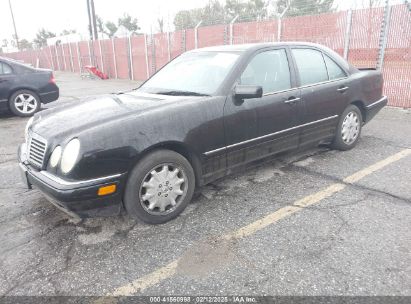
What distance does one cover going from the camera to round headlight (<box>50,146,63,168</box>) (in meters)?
2.67

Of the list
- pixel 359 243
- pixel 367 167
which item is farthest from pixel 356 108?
pixel 359 243

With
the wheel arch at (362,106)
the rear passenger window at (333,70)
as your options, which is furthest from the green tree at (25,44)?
the wheel arch at (362,106)

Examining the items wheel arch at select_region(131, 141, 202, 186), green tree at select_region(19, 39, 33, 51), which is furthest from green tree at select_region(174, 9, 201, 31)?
green tree at select_region(19, 39, 33, 51)

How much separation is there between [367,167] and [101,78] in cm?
1776

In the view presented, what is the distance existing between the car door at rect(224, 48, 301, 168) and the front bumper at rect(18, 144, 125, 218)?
122 centimetres

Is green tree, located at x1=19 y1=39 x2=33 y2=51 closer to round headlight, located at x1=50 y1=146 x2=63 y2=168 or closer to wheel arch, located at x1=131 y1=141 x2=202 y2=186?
round headlight, located at x1=50 y1=146 x2=63 y2=168

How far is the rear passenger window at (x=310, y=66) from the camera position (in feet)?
13.3

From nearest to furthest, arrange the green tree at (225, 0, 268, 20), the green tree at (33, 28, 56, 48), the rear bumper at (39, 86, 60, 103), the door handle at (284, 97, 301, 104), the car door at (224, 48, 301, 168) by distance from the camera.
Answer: the car door at (224, 48, 301, 168), the door handle at (284, 97, 301, 104), the rear bumper at (39, 86, 60, 103), the green tree at (225, 0, 268, 20), the green tree at (33, 28, 56, 48)

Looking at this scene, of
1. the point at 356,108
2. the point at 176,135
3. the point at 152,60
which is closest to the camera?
the point at 176,135

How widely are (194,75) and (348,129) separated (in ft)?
8.01

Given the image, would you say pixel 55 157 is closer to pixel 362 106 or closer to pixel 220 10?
pixel 362 106

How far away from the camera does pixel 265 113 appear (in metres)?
3.59

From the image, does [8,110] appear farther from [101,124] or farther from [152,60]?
[152,60]

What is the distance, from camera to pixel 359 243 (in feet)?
8.78
